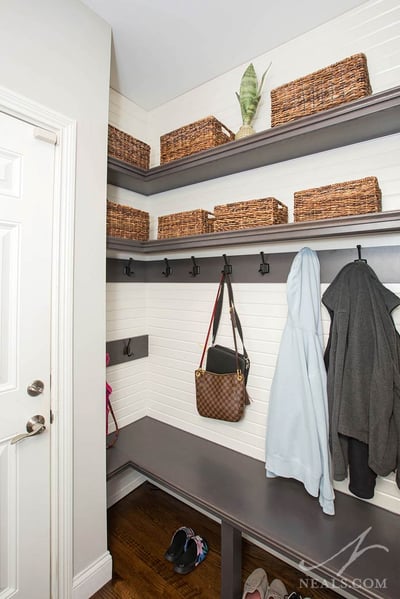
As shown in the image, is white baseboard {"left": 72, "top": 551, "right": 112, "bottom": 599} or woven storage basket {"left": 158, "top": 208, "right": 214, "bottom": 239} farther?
woven storage basket {"left": 158, "top": 208, "right": 214, "bottom": 239}

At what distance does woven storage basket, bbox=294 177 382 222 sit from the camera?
1.18 metres

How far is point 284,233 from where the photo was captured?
1.34 metres

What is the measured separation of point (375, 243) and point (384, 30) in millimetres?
966

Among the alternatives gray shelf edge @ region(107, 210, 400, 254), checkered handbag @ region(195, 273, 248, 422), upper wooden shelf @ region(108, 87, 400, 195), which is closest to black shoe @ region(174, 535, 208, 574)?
Answer: checkered handbag @ region(195, 273, 248, 422)

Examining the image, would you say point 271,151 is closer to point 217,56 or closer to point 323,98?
point 323,98

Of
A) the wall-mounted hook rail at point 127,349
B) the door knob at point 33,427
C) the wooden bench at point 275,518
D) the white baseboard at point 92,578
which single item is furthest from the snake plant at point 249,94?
the white baseboard at point 92,578

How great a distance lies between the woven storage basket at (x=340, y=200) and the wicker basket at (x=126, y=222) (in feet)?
3.22

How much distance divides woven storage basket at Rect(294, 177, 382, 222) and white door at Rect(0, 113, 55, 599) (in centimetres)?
115

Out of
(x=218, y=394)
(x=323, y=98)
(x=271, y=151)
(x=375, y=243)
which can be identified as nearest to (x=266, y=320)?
(x=218, y=394)

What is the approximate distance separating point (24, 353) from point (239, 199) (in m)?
1.40

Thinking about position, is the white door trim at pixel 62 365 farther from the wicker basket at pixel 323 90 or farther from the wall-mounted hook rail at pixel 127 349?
the wicker basket at pixel 323 90

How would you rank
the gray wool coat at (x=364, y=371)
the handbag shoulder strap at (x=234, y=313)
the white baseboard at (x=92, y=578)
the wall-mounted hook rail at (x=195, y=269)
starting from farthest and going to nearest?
the wall-mounted hook rail at (x=195, y=269)
the handbag shoulder strap at (x=234, y=313)
the white baseboard at (x=92, y=578)
the gray wool coat at (x=364, y=371)

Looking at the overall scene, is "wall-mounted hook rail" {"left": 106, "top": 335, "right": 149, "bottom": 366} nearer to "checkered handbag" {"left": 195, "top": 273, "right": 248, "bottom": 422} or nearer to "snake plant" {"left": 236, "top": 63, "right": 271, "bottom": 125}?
"checkered handbag" {"left": 195, "top": 273, "right": 248, "bottom": 422}

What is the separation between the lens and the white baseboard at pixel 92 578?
Result: 138 cm
